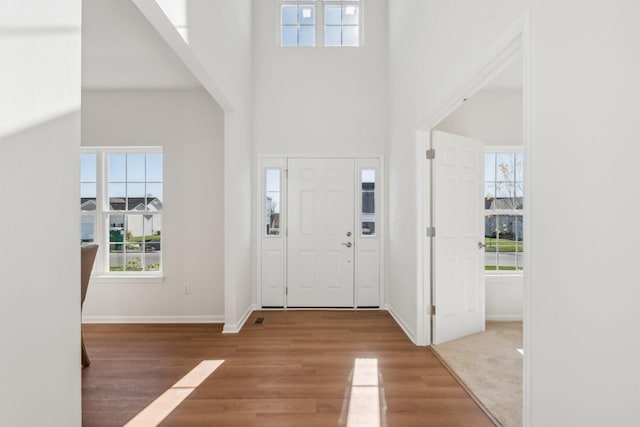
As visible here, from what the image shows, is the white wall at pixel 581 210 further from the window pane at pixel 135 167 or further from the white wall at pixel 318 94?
the window pane at pixel 135 167

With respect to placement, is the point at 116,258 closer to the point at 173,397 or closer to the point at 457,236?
the point at 173,397

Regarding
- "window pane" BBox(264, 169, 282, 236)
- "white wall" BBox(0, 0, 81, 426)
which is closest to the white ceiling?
"window pane" BBox(264, 169, 282, 236)

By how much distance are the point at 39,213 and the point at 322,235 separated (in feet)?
12.2

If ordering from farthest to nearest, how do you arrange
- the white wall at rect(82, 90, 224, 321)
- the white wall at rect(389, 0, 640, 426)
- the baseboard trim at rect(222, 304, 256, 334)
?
the white wall at rect(82, 90, 224, 321)
the baseboard trim at rect(222, 304, 256, 334)
the white wall at rect(389, 0, 640, 426)

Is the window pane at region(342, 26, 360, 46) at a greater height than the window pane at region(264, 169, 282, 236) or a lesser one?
greater

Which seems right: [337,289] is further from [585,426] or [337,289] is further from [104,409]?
[585,426]

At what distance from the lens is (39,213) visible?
1.06m

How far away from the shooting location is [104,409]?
7.21 feet

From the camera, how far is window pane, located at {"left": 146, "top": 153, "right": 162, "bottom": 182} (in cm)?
427

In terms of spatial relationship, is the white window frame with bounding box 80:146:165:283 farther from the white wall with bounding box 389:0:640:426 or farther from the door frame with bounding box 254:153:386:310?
the white wall with bounding box 389:0:640:426

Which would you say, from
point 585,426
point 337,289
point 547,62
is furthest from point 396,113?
point 585,426

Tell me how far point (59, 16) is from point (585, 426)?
2291 millimetres

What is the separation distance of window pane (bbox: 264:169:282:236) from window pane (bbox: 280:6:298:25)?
208 cm

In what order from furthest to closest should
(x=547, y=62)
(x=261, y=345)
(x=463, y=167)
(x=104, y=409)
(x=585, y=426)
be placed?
(x=463, y=167) < (x=261, y=345) < (x=104, y=409) < (x=547, y=62) < (x=585, y=426)
